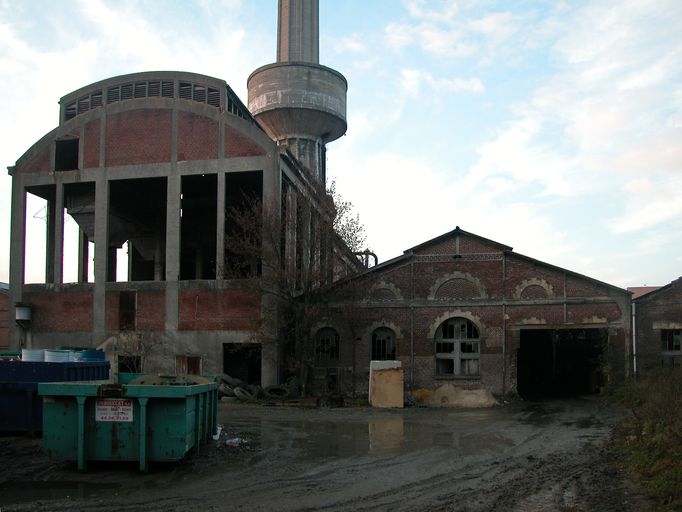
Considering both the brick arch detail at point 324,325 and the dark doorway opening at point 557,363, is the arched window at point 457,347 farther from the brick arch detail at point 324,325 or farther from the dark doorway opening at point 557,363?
the brick arch detail at point 324,325

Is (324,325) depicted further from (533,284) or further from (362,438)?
(362,438)

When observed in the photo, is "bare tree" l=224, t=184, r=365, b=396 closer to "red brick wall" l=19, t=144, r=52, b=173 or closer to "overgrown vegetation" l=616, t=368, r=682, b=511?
"red brick wall" l=19, t=144, r=52, b=173

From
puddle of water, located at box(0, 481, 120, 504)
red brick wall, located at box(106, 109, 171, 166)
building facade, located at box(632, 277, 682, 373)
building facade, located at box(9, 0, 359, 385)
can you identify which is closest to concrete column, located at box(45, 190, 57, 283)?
building facade, located at box(9, 0, 359, 385)

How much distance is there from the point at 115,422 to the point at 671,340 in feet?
73.7

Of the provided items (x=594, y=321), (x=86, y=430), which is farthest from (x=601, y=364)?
(x=86, y=430)

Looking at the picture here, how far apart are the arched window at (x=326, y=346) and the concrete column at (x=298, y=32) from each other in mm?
22081

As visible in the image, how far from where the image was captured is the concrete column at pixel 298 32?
4425 centimetres

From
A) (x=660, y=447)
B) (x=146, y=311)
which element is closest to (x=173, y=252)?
(x=146, y=311)

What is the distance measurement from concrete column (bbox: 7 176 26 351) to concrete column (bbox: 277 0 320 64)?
19.3 meters

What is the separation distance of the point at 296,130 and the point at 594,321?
23.3m

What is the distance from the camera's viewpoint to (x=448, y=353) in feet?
90.1

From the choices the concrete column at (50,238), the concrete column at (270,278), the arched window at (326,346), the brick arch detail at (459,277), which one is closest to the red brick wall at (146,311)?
the concrete column at (50,238)

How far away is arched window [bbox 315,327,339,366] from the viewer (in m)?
28.1

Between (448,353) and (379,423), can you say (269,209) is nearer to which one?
(448,353)
